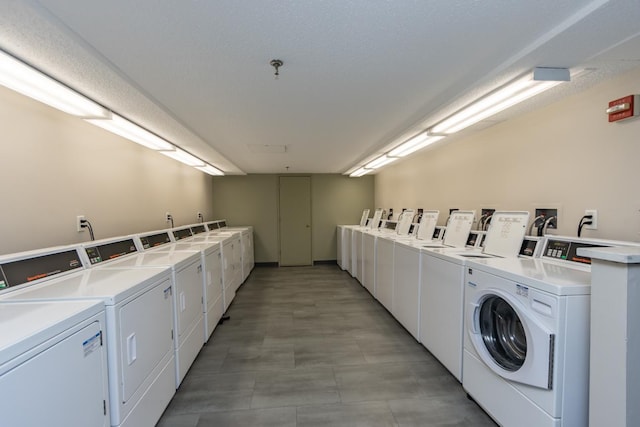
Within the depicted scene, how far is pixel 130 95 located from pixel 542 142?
3190 mm

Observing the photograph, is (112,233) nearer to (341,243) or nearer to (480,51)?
(480,51)

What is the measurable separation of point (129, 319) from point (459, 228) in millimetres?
2968

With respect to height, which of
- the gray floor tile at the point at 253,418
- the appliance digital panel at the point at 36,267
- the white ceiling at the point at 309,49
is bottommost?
the gray floor tile at the point at 253,418

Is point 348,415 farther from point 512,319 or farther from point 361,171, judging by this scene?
point 361,171

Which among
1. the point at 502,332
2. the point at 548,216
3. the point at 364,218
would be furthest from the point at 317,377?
the point at 364,218

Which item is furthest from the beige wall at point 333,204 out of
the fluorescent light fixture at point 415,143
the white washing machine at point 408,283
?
the white washing machine at point 408,283

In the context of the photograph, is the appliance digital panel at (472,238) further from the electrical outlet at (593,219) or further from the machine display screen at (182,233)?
the machine display screen at (182,233)

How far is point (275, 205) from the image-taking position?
6.68m

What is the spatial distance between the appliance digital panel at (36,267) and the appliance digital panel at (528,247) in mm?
3121

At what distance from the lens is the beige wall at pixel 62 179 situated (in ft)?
5.96

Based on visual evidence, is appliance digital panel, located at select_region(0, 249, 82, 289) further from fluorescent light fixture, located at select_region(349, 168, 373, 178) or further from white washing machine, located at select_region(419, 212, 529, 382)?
fluorescent light fixture, located at select_region(349, 168, 373, 178)

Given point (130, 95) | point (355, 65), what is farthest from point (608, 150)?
point (130, 95)

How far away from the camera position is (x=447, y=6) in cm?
117

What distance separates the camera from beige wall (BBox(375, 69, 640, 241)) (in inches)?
69.4
